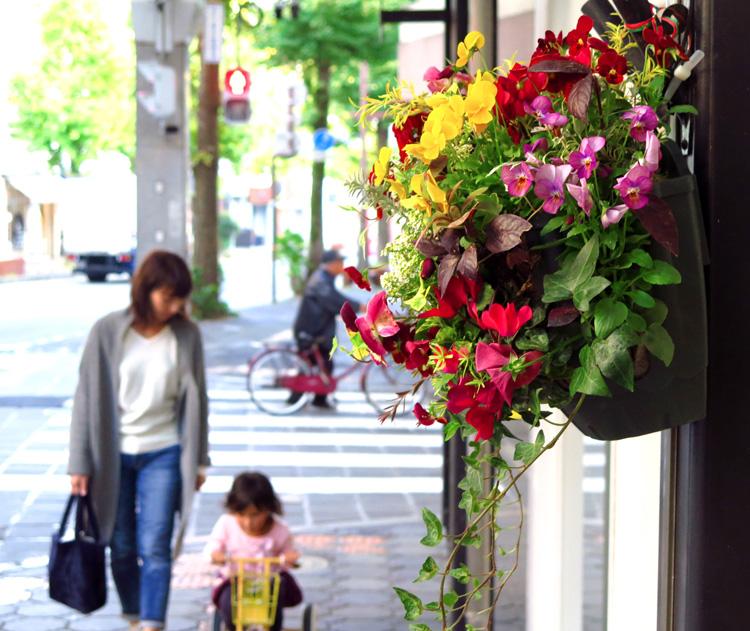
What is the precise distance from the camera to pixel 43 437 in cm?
Result: 1224

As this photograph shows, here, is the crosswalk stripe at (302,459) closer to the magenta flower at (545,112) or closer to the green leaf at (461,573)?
the green leaf at (461,573)

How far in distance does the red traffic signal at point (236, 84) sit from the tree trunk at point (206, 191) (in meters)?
6.61

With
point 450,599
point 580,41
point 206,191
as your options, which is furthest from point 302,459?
point 206,191

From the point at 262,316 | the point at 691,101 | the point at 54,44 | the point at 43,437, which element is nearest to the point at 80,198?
the point at 54,44

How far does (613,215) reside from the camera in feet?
4.91

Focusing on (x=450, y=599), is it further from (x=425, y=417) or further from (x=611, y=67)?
(x=611, y=67)

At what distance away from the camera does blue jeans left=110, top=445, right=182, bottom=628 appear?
5.60m

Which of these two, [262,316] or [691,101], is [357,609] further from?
[262,316]

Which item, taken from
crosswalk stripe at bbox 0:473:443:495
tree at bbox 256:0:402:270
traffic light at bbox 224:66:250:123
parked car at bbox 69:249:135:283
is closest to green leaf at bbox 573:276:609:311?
crosswalk stripe at bbox 0:473:443:495

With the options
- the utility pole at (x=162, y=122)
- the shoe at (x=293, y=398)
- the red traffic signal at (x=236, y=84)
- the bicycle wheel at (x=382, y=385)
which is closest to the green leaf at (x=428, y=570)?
the utility pole at (x=162, y=122)

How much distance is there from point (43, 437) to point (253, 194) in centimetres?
5765

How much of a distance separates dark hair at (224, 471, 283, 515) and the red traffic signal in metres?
14.0

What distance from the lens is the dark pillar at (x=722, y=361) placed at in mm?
1671

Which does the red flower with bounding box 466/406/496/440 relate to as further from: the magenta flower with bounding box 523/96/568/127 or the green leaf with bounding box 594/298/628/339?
the magenta flower with bounding box 523/96/568/127
